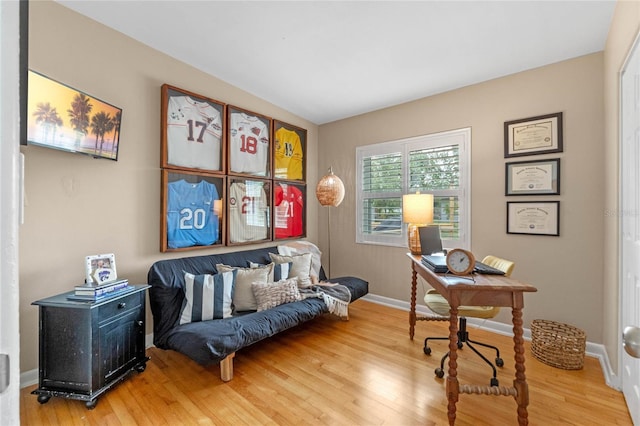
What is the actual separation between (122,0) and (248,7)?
0.90 metres

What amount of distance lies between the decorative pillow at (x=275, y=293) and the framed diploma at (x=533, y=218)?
231 centimetres

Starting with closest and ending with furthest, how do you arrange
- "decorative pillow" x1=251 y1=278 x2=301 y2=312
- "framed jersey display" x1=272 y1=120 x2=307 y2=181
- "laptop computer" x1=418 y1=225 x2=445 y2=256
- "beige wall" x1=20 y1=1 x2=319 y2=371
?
"beige wall" x1=20 y1=1 x2=319 y2=371, "laptop computer" x1=418 y1=225 x2=445 y2=256, "decorative pillow" x1=251 y1=278 x2=301 y2=312, "framed jersey display" x1=272 y1=120 x2=307 y2=181

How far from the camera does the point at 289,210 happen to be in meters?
3.84

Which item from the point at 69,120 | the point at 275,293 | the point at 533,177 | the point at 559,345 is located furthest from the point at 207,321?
the point at 533,177

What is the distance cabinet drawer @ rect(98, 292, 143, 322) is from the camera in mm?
1781

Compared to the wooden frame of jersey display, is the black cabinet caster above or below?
below

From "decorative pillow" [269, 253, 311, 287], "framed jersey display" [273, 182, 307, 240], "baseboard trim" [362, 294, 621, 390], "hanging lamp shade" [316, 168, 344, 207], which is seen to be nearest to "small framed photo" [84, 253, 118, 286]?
"decorative pillow" [269, 253, 311, 287]

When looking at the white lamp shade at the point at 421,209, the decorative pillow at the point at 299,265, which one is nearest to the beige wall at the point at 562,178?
the white lamp shade at the point at 421,209

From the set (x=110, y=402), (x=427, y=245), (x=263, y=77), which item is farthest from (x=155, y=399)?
(x=263, y=77)

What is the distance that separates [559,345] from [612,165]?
4.84 ft

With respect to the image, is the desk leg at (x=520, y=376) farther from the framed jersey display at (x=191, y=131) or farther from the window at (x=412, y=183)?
the framed jersey display at (x=191, y=131)

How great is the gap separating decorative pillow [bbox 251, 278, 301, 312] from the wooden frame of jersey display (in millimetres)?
747

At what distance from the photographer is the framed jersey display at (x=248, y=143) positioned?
3094 millimetres

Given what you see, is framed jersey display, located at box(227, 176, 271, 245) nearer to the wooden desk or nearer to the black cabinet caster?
the black cabinet caster
